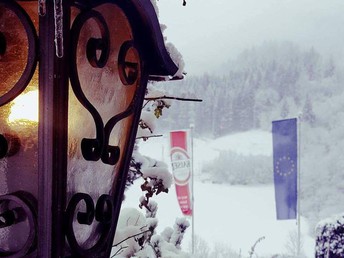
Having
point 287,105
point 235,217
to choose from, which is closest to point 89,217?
point 235,217

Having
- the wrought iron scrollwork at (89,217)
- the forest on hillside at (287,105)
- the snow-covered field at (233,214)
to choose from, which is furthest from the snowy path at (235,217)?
the wrought iron scrollwork at (89,217)

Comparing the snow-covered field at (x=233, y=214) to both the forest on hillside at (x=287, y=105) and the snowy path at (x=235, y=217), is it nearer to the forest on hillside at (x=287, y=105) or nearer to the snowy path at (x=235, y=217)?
the snowy path at (x=235, y=217)

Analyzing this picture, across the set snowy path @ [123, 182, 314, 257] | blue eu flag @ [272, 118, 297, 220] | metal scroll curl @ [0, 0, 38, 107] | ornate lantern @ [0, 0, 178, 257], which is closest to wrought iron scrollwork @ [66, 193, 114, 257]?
ornate lantern @ [0, 0, 178, 257]

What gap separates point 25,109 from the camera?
43cm

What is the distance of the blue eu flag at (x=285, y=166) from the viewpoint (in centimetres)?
639

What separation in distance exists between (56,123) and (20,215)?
0.29 feet

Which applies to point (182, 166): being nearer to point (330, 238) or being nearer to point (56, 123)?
point (330, 238)

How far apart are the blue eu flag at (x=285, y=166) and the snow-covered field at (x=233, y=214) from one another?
2308 mm

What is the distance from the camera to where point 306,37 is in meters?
20.4

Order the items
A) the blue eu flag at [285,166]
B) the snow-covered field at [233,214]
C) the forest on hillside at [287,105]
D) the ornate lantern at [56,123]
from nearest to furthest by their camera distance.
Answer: the ornate lantern at [56,123] → the blue eu flag at [285,166] → the snow-covered field at [233,214] → the forest on hillside at [287,105]

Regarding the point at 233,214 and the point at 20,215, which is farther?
the point at 233,214

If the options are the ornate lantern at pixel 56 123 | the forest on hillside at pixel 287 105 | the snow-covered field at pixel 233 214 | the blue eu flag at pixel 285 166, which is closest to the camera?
the ornate lantern at pixel 56 123

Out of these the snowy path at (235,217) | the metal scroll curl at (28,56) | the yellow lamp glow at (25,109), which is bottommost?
the snowy path at (235,217)

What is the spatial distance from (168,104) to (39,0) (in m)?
0.70
